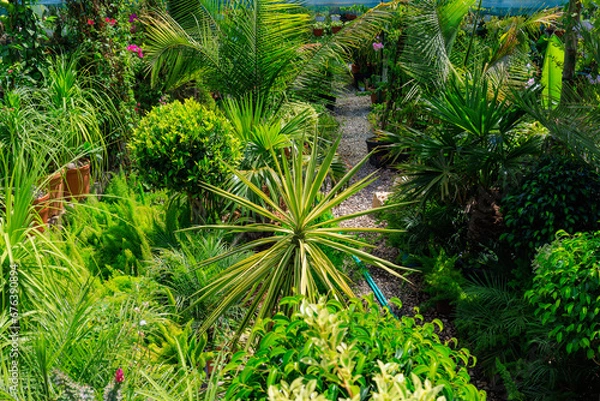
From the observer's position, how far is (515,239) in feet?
11.8

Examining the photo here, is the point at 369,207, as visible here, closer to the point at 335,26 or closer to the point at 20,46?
the point at 20,46

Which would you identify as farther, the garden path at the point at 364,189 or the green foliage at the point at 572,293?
the garden path at the point at 364,189

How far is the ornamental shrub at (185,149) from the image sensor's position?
381cm

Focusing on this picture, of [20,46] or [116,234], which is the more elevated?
[20,46]

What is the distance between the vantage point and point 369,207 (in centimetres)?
582

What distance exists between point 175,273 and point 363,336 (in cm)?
211

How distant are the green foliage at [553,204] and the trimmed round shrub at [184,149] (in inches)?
79.9

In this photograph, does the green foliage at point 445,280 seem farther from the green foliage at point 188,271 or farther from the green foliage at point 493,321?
the green foliage at point 188,271

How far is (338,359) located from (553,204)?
8.09 ft

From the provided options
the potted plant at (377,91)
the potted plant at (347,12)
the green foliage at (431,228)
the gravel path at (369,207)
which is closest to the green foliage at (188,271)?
the gravel path at (369,207)

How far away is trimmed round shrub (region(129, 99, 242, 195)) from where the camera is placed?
381 cm

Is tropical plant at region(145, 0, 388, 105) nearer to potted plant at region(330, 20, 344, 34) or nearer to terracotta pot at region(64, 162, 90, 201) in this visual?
terracotta pot at region(64, 162, 90, 201)

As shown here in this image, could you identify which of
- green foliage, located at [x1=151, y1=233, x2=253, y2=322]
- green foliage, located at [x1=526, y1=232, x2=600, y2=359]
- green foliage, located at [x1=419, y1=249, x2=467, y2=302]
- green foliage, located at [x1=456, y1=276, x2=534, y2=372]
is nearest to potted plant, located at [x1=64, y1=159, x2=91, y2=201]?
green foliage, located at [x1=151, y1=233, x2=253, y2=322]

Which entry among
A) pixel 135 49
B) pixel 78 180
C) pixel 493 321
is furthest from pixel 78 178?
pixel 493 321
